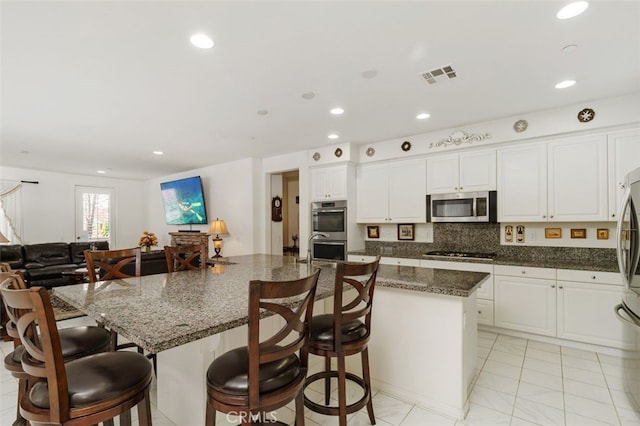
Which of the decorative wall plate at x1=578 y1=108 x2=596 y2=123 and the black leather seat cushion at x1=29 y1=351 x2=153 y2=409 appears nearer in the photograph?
the black leather seat cushion at x1=29 y1=351 x2=153 y2=409

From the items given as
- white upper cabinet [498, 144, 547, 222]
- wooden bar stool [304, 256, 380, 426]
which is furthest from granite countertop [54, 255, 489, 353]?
white upper cabinet [498, 144, 547, 222]

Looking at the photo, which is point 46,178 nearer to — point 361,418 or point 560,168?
point 361,418

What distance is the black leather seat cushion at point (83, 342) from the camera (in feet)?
5.12

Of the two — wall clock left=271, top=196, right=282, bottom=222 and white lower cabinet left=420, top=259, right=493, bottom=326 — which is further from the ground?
wall clock left=271, top=196, right=282, bottom=222

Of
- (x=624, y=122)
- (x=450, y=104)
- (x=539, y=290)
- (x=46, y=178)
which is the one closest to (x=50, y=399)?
(x=450, y=104)

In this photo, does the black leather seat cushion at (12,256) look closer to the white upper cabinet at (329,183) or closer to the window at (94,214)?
the window at (94,214)

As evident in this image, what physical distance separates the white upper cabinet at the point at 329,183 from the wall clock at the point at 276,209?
3.50 feet

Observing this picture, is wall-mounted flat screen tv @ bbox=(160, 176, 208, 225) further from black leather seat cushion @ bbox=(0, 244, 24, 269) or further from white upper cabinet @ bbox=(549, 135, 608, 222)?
white upper cabinet @ bbox=(549, 135, 608, 222)

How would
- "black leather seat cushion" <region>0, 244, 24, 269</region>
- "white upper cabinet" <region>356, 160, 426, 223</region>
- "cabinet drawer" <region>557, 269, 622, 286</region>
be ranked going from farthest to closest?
Result: "black leather seat cushion" <region>0, 244, 24, 269</region>
"white upper cabinet" <region>356, 160, 426, 223</region>
"cabinet drawer" <region>557, 269, 622, 286</region>

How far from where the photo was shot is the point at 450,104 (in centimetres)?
313

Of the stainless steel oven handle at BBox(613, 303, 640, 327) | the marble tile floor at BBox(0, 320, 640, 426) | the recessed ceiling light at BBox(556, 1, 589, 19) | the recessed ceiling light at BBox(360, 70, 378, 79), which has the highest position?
the recessed ceiling light at BBox(556, 1, 589, 19)

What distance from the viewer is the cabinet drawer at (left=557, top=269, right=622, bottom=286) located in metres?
2.88

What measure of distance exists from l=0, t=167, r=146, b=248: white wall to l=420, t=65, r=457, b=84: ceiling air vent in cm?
845

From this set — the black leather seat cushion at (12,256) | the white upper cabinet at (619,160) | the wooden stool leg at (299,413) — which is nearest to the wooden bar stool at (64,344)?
the wooden stool leg at (299,413)
